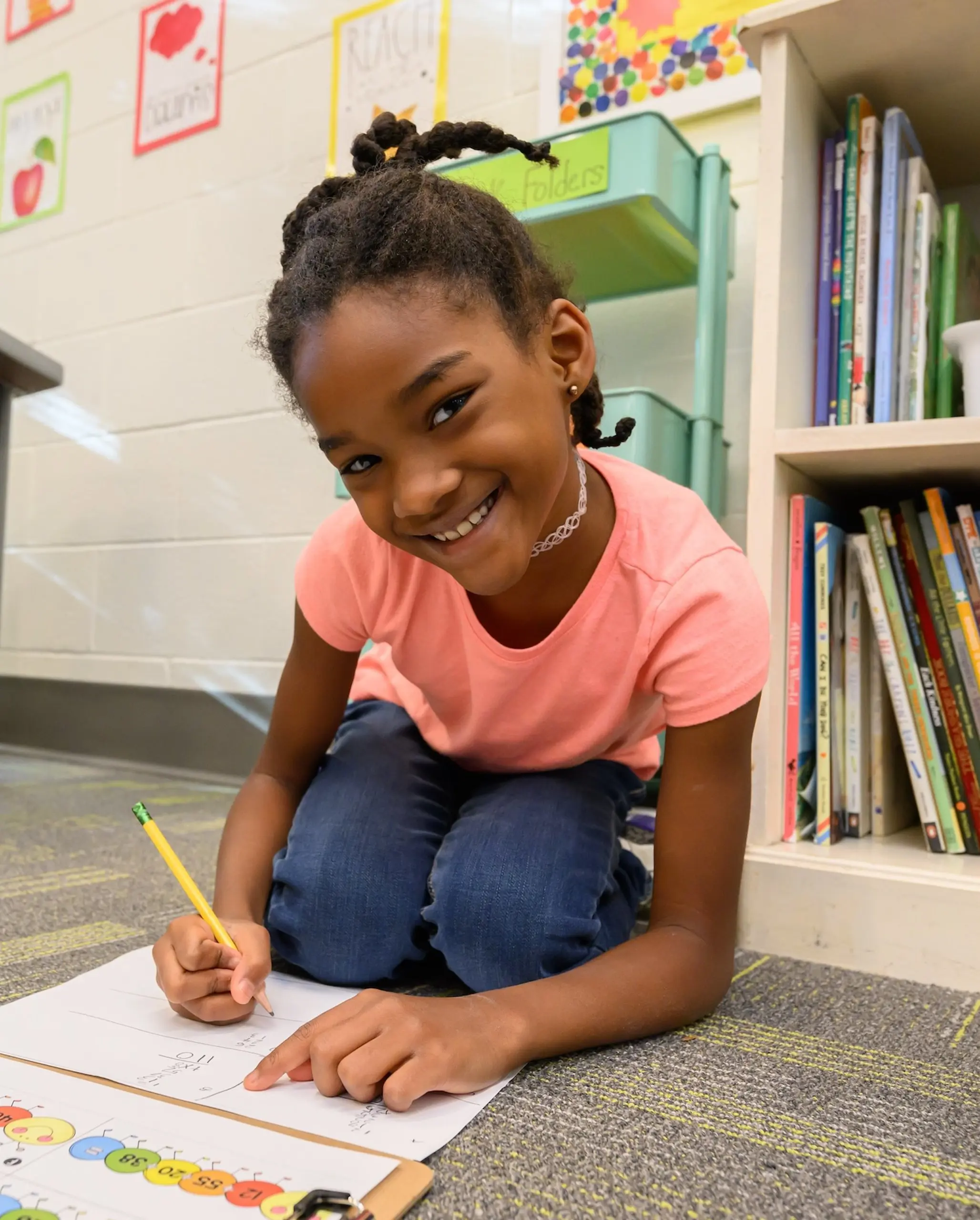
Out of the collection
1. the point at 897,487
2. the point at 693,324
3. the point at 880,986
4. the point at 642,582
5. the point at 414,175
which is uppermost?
the point at 693,324

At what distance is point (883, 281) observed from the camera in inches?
37.8

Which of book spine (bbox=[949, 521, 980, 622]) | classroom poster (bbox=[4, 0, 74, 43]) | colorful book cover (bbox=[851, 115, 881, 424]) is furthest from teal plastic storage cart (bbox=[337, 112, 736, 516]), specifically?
classroom poster (bbox=[4, 0, 74, 43])

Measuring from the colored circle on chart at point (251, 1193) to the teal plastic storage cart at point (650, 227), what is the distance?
86 centimetres

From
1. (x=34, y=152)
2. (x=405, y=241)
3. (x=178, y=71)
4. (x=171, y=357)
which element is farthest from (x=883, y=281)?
(x=34, y=152)

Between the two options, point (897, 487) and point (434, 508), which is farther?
point (897, 487)

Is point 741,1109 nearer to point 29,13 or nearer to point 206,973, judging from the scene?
point 206,973

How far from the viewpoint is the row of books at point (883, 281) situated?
0.96 meters

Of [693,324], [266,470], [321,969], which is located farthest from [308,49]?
[321,969]

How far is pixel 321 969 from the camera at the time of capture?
0.75 meters

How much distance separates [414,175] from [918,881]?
0.66m

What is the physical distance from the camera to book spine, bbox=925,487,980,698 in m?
0.89

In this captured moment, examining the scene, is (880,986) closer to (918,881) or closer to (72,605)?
(918,881)

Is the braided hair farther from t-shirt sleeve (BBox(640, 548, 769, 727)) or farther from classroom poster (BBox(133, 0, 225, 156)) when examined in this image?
classroom poster (BBox(133, 0, 225, 156))

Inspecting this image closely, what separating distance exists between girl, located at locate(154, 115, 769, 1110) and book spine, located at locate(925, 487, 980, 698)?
247 millimetres
